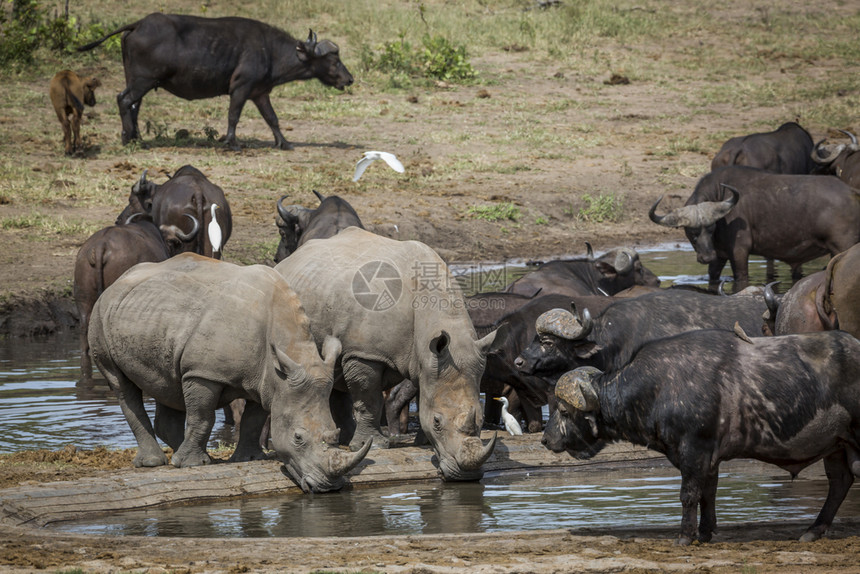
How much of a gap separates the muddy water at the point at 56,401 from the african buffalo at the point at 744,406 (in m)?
5.23

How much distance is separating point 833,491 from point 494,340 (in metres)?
3.22

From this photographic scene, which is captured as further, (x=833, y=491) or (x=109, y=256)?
(x=109, y=256)

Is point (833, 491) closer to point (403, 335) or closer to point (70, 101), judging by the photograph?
point (403, 335)

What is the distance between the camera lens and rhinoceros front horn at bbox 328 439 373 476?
7996mm

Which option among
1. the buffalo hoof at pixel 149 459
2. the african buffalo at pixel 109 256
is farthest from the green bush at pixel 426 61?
the buffalo hoof at pixel 149 459

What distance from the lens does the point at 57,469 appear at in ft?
27.6

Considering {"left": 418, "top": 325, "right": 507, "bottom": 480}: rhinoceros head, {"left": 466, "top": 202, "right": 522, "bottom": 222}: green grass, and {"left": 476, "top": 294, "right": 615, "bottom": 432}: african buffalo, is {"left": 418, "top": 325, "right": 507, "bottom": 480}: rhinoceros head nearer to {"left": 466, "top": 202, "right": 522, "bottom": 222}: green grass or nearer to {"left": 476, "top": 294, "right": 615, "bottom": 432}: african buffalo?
{"left": 476, "top": 294, "right": 615, "bottom": 432}: african buffalo

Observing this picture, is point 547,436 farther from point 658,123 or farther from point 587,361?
point 658,123

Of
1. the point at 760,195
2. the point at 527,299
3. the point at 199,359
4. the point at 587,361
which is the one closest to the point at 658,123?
the point at 760,195

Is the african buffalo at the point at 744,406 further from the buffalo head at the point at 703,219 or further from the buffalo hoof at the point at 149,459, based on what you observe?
the buffalo head at the point at 703,219

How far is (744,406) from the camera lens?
6.54m

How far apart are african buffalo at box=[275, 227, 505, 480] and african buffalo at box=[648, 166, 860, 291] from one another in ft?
24.5

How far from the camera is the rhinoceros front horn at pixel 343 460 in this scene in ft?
26.2

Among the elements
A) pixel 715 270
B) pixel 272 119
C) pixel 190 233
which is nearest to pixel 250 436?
pixel 190 233
